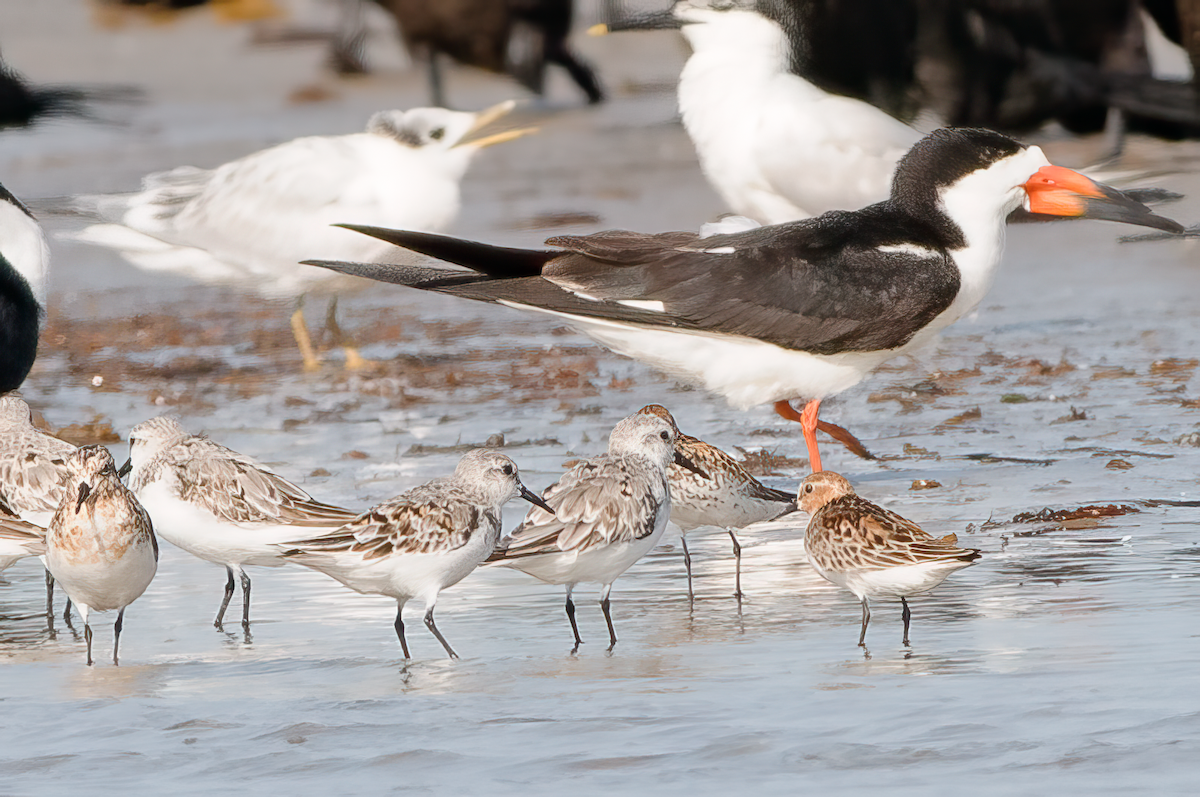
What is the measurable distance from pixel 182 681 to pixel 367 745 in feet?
2.52

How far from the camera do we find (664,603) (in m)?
5.11

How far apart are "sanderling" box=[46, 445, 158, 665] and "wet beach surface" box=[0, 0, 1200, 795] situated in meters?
0.16

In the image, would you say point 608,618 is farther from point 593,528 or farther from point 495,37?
point 495,37

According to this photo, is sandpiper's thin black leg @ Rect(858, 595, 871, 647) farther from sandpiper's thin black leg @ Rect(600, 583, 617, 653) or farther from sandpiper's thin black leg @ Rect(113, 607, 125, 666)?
sandpiper's thin black leg @ Rect(113, 607, 125, 666)

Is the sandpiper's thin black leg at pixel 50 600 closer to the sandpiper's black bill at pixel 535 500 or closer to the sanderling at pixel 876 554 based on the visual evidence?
the sandpiper's black bill at pixel 535 500

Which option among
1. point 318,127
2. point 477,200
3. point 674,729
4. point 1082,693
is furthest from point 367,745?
point 318,127

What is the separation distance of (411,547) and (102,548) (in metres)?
0.77

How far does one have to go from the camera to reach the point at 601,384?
8.79 m

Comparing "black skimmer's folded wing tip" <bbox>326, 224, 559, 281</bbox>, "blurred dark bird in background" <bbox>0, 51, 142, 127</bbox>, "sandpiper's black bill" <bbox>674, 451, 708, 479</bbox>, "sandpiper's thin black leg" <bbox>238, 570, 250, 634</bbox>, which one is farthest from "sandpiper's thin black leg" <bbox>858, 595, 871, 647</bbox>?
"blurred dark bird in background" <bbox>0, 51, 142, 127</bbox>

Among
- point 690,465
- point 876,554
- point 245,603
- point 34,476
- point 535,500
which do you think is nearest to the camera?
point 876,554

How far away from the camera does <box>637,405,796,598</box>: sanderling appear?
5332 millimetres

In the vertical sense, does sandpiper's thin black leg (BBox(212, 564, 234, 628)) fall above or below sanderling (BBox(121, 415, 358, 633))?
below

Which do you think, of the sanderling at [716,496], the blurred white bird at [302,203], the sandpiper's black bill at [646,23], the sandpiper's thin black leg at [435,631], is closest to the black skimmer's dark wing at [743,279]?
the sanderling at [716,496]

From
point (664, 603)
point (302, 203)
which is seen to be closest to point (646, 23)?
point (302, 203)
